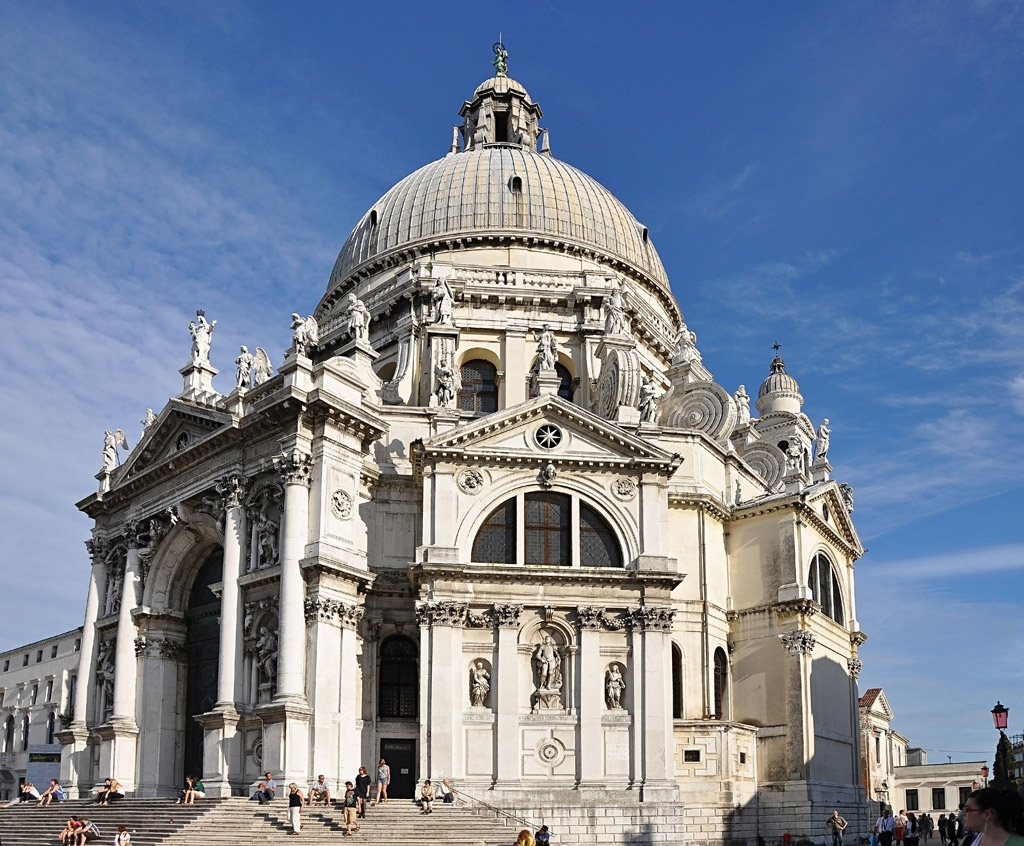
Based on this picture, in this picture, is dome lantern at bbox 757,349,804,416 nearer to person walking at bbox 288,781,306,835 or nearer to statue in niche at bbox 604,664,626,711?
statue in niche at bbox 604,664,626,711

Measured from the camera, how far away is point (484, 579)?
34188mm

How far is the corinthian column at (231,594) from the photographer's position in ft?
111

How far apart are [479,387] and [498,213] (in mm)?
7756

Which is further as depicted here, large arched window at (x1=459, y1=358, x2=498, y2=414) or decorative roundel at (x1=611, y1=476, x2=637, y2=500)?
large arched window at (x1=459, y1=358, x2=498, y2=414)

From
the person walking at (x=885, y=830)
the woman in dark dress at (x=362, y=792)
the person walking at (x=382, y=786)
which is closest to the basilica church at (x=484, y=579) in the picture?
the person walking at (x=382, y=786)

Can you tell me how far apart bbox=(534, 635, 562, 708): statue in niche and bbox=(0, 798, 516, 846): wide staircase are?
3.79 meters

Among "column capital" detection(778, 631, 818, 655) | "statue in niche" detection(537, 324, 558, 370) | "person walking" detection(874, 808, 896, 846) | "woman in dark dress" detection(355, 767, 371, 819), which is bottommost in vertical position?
"person walking" detection(874, 808, 896, 846)

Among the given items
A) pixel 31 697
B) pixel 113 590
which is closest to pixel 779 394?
pixel 113 590

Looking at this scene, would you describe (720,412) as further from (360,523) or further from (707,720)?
(360,523)

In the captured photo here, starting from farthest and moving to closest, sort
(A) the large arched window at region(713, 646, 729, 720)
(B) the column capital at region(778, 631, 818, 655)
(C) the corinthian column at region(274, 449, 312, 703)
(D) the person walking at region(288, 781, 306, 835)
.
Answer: (A) the large arched window at region(713, 646, 729, 720) < (B) the column capital at region(778, 631, 818, 655) < (C) the corinthian column at region(274, 449, 312, 703) < (D) the person walking at region(288, 781, 306, 835)

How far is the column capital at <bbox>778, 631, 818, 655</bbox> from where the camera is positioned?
129 feet

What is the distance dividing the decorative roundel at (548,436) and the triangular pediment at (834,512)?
10.4 meters

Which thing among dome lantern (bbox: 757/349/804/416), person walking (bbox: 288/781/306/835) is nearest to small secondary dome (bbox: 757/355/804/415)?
dome lantern (bbox: 757/349/804/416)

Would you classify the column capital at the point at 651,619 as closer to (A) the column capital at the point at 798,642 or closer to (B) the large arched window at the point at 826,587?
(A) the column capital at the point at 798,642
